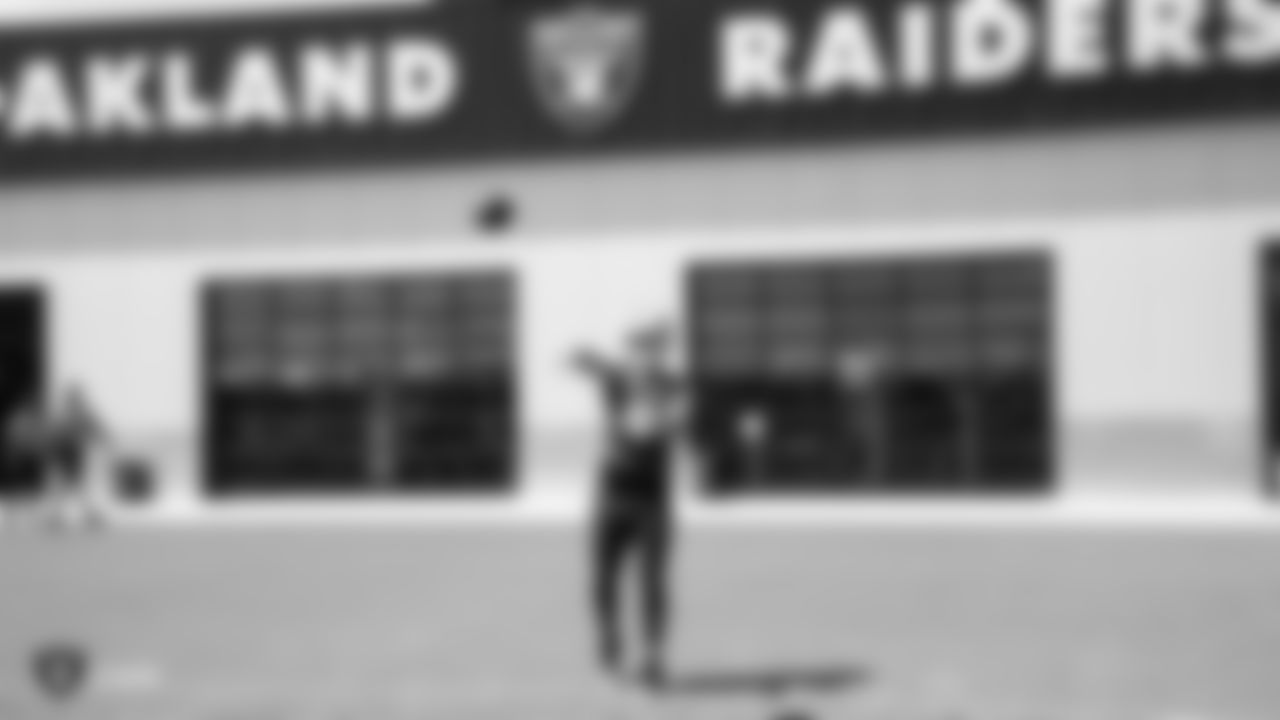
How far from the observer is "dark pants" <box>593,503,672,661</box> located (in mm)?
8766

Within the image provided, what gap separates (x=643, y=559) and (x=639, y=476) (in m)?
0.47

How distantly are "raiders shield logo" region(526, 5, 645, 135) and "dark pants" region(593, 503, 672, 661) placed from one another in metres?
13.0

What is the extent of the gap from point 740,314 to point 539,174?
10.5 ft

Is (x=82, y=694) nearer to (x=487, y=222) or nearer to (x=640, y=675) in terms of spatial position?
(x=640, y=675)

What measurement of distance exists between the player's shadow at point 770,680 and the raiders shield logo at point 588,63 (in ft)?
44.5

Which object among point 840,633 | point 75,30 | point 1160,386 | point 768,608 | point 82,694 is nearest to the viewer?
point 82,694

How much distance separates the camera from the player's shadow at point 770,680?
8.10m

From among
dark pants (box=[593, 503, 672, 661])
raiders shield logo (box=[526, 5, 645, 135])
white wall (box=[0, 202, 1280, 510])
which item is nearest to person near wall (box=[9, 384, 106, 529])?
white wall (box=[0, 202, 1280, 510])

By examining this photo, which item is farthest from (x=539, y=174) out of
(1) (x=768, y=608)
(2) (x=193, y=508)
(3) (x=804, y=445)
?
(1) (x=768, y=608)

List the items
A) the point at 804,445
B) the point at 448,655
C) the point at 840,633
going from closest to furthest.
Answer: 1. the point at 448,655
2. the point at 840,633
3. the point at 804,445

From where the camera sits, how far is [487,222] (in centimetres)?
2167

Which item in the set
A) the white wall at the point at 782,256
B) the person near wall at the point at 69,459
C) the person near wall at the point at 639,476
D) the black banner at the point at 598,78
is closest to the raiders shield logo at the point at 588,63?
the black banner at the point at 598,78

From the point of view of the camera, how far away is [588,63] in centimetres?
2148

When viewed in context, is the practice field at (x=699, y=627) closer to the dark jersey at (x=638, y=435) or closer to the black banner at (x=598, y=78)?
the dark jersey at (x=638, y=435)
